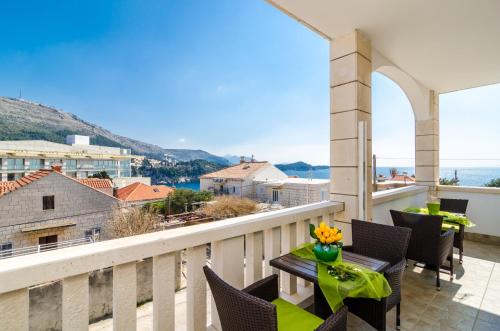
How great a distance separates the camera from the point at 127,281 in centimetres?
115

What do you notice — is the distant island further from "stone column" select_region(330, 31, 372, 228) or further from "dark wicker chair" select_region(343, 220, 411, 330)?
"dark wicker chair" select_region(343, 220, 411, 330)

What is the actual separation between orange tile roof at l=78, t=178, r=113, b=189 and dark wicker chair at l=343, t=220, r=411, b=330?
3546 mm

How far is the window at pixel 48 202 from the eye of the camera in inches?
131

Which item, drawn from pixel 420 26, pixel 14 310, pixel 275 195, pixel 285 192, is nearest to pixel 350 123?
pixel 420 26

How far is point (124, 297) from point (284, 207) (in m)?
3.27

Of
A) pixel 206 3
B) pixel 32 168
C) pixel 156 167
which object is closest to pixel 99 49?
pixel 206 3

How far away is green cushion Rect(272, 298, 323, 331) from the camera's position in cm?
122

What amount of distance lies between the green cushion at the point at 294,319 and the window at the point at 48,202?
3.70 m

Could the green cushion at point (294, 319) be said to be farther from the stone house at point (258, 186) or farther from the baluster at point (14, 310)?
the stone house at point (258, 186)

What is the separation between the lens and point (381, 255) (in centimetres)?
195

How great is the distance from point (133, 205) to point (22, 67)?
15.2 feet

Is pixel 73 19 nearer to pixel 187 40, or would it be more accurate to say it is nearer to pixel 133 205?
pixel 133 205

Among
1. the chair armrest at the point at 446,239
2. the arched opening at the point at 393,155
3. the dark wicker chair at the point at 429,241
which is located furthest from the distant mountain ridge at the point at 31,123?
the arched opening at the point at 393,155

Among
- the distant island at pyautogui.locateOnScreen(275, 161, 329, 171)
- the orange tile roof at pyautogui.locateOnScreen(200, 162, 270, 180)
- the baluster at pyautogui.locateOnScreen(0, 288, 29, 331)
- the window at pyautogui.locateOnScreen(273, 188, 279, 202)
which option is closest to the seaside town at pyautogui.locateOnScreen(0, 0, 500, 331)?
the baluster at pyautogui.locateOnScreen(0, 288, 29, 331)
